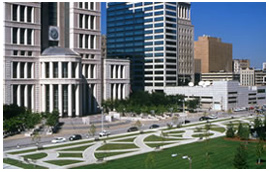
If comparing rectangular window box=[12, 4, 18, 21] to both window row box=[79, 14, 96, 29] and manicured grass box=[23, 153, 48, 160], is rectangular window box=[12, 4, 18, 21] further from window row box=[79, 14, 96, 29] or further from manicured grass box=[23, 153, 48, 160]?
manicured grass box=[23, 153, 48, 160]

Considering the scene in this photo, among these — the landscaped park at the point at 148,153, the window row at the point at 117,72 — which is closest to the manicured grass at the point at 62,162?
the landscaped park at the point at 148,153

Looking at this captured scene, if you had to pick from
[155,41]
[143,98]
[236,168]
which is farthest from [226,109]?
[236,168]

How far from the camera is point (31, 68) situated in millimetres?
90000

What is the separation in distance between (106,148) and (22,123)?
75.8 feet

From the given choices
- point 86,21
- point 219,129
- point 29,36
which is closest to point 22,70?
point 29,36

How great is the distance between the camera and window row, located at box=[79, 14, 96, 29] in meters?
97.9

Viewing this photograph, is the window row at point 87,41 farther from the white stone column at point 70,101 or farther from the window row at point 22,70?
the window row at point 22,70

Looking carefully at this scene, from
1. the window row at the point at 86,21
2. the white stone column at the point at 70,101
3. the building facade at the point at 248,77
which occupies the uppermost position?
the window row at the point at 86,21

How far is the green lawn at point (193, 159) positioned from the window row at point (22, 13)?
158ft

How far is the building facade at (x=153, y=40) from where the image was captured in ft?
465

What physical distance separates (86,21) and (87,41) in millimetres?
4917

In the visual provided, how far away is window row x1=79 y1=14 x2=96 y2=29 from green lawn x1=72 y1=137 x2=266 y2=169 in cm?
4956

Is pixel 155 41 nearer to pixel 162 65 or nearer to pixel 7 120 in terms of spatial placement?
pixel 162 65

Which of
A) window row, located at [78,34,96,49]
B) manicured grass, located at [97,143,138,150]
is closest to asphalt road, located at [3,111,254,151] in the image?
manicured grass, located at [97,143,138,150]
